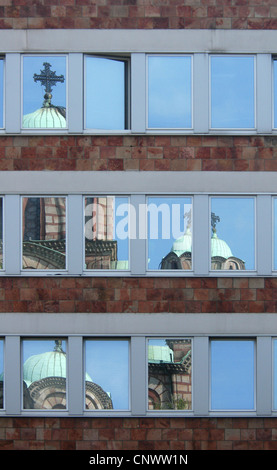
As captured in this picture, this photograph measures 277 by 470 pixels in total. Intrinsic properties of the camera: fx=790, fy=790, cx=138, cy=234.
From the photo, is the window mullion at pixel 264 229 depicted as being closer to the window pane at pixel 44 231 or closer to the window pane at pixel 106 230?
the window pane at pixel 106 230

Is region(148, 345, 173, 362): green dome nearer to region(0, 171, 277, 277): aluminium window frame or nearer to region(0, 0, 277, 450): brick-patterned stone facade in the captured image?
region(0, 0, 277, 450): brick-patterned stone facade

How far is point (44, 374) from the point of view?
56.6ft

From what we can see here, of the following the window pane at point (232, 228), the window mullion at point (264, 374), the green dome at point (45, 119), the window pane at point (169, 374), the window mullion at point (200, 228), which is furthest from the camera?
the green dome at point (45, 119)

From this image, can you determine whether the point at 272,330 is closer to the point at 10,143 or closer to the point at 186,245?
the point at 186,245

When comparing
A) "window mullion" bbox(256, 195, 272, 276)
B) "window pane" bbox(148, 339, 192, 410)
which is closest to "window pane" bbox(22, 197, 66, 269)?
"window pane" bbox(148, 339, 192, 410)

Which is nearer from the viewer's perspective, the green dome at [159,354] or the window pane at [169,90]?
the green dome at [159,354]

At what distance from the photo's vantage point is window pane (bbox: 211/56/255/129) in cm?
1762

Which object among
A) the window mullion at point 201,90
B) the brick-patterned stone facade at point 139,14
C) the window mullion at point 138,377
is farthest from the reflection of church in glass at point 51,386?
the brick-patterned stone facade at point 139,14

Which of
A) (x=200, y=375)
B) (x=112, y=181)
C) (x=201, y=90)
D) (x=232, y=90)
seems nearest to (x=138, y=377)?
(x=200, y=375)

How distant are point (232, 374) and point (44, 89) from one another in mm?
7555

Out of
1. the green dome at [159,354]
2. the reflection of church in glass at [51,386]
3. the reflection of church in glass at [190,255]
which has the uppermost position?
the reflection of church in glass at [190,255]

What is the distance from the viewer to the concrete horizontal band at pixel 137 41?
57.4 feet

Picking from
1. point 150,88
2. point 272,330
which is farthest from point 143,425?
point 150,88

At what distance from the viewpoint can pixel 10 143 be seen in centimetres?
1742
